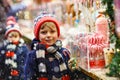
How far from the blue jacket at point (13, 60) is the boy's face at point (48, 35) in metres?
1.51

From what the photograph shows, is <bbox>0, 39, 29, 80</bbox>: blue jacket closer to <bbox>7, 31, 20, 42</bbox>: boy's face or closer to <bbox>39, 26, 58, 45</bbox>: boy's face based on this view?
<bbox>7, 31, 20, 42</bbox>: boy's face

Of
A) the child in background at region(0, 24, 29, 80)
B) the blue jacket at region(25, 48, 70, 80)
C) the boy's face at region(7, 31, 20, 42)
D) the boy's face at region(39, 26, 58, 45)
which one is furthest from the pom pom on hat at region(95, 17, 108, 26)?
the boy's face at region(7, 31, 20, 42)

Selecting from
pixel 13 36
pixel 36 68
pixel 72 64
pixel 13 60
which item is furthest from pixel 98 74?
pixel 13 36

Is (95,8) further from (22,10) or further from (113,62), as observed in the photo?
(22,10)

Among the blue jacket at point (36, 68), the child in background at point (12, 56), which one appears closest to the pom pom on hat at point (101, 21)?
the blue jacket at point (36, 68)

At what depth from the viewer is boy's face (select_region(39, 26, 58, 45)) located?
13.1 ft

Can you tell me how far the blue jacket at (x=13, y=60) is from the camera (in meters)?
5.49

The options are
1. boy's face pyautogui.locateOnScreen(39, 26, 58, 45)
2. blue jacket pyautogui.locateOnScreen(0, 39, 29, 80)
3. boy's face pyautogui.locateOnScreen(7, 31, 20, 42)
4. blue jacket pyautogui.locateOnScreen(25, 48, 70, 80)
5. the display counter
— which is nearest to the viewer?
the display counter

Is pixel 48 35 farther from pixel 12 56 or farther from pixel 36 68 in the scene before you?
pixel 12 56

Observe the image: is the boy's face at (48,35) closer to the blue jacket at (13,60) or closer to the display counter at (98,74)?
the display counter at (98,74)

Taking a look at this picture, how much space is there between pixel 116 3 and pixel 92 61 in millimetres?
869

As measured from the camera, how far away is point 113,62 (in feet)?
11.6

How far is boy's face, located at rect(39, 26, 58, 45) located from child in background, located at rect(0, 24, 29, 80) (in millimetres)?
1511

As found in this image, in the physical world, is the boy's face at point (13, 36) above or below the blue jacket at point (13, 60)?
above
